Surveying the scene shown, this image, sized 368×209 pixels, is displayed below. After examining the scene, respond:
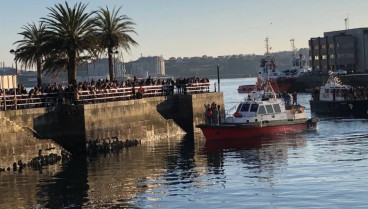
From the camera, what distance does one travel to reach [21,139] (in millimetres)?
41312

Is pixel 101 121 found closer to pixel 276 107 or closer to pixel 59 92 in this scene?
pixel 59 92

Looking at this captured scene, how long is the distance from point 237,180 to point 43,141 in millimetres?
12784

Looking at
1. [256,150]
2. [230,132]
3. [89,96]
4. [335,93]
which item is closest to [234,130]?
[230,132]

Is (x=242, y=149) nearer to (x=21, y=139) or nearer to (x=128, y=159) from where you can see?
(x=128, y=159)

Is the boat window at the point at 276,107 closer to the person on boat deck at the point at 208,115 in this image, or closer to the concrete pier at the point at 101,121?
the person on boat deck at the point at 208,115

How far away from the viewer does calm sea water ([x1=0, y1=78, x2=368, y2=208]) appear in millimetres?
29672

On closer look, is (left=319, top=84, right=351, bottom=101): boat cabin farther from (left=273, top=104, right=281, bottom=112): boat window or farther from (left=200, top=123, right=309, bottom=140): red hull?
(left=200, top=123, right=309, bottom=140): red hull

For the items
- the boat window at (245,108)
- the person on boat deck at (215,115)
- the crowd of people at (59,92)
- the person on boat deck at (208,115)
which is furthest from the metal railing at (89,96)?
the boat window at (245,108)

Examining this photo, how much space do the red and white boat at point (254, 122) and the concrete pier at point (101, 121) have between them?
374 centimetres

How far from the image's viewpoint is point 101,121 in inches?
1924

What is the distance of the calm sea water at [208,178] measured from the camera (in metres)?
29.7

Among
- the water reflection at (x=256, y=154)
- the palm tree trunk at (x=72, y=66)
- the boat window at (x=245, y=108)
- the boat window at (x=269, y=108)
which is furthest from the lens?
the palm tree trunk at (x=72, y=66)

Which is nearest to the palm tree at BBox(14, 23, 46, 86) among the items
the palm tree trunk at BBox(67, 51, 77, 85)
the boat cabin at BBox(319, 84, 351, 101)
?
the palm tree trunk at BBox(67, 51, 77, 85)

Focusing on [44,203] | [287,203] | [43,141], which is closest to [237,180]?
[287,203]
